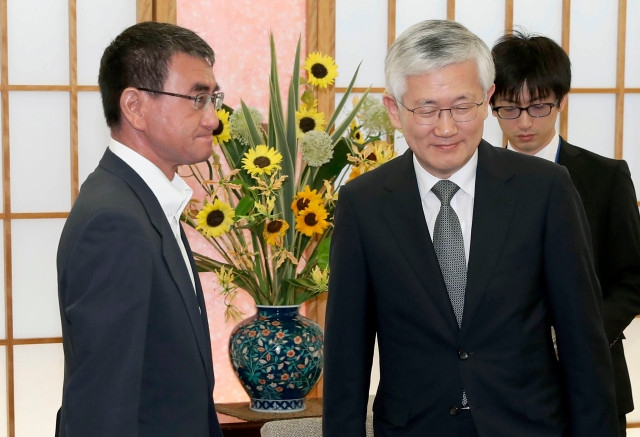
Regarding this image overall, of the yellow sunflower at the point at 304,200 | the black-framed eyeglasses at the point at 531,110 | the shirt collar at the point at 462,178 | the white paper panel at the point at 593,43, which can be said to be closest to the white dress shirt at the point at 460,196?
the shirt collar at the point at 462,178

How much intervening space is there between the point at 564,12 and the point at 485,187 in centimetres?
217

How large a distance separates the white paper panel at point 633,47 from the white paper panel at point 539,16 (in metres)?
0.29

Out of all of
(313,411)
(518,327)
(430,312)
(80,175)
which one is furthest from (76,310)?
(80,175)

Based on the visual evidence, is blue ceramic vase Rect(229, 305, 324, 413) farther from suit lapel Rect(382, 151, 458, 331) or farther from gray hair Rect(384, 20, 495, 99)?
gray hair Rect(384, 20, 495, 99)

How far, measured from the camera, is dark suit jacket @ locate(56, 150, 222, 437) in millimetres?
1353

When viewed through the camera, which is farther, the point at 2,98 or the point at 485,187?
the point at 2,98

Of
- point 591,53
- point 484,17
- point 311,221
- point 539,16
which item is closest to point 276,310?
point 311,221

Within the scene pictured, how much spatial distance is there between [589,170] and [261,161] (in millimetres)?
796

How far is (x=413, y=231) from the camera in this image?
1.67 m

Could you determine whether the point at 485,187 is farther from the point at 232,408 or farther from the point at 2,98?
the point at 2,98

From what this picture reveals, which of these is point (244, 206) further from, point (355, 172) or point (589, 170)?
point (589, 170)

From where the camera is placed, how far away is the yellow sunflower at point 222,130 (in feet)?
8.20

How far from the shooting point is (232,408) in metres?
2.59

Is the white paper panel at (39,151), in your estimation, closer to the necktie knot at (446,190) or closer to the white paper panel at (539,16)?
the white paper panel at (539,16)
